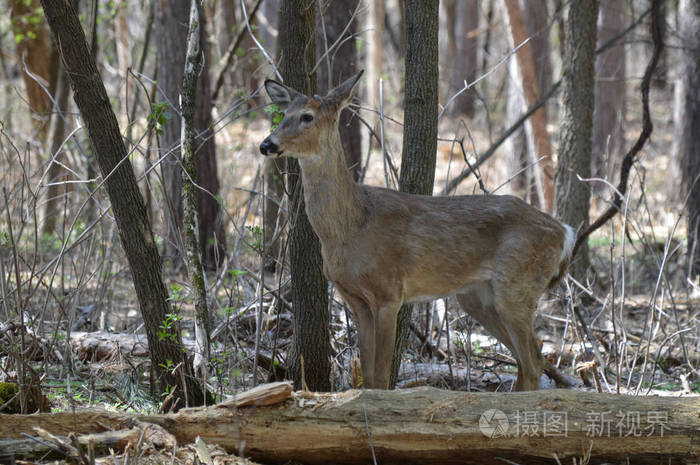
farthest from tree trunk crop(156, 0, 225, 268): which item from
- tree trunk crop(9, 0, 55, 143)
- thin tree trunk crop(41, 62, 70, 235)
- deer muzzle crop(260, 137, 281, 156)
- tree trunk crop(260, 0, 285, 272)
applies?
deer muzzle crop(260, 137, 281, 156)

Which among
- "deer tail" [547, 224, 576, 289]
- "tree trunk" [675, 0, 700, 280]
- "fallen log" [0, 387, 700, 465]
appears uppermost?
"tree trunk" [675, 0, 700, 280]

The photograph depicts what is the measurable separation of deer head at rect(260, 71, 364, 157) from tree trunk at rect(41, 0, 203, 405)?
1.00 meters

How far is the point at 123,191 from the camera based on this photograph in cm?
512

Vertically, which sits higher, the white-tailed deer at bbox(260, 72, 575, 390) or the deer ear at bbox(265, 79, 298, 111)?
the deer ear at bbox(265, 79, 298, 111)

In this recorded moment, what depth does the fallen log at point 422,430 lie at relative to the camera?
13.3 ft

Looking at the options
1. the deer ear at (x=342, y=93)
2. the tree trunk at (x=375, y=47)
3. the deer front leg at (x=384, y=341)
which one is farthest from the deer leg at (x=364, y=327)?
the tree trunk at (x=375, y=47)

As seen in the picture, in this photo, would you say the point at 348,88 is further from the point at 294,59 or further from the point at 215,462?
the point at 215,462

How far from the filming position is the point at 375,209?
5.57 m

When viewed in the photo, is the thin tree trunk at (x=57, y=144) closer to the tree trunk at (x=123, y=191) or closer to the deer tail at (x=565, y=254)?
the tree trunk at (x=123, y=191)

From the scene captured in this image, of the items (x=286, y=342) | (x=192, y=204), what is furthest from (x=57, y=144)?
(x=192, y=204)

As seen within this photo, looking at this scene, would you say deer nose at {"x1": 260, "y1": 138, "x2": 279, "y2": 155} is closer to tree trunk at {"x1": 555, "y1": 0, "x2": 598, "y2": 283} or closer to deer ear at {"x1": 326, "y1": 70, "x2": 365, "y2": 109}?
deer ear at {"x1": 326, "y1": 70, "x2": 365, "y2": 109}

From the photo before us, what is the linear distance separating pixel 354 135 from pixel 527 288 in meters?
4.90

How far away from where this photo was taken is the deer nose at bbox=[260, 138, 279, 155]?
4910 millimetres

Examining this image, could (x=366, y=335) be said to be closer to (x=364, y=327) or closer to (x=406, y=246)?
(x=364, y=327)
